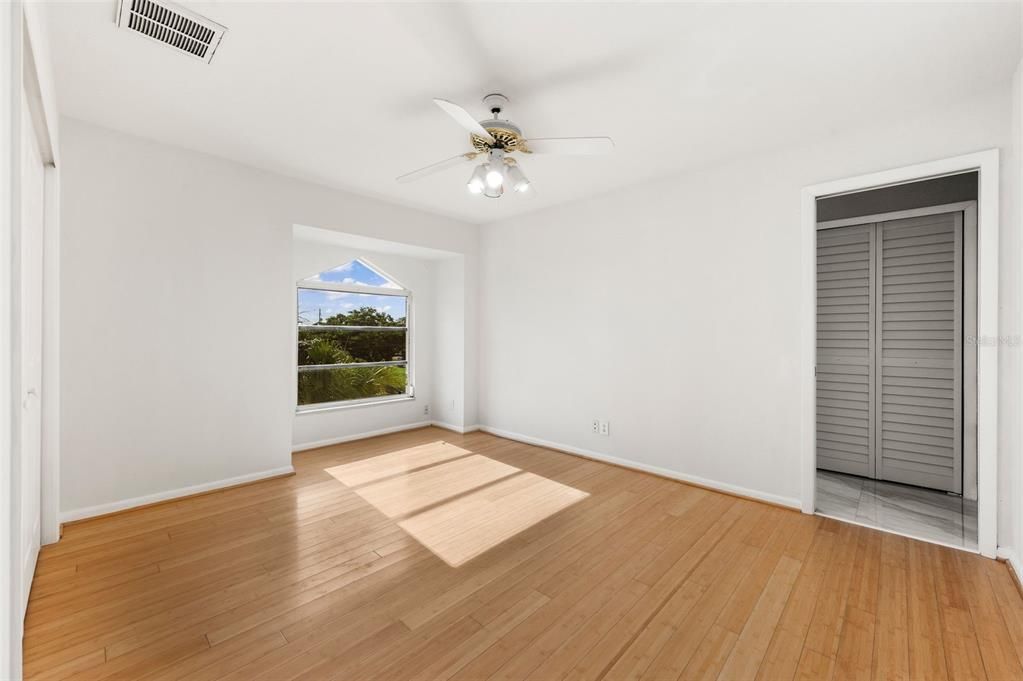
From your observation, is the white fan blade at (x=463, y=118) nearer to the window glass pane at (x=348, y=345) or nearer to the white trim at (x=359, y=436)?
the window glass pane at (x=348, y=345)

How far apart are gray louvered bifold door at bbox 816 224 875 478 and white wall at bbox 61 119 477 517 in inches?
188

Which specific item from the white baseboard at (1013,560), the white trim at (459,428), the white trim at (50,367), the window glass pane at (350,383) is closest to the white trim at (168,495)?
the white trim at (50,367)

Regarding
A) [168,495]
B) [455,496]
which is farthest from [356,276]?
[455,496]

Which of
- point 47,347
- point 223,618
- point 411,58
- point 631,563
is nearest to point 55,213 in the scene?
point 47,347

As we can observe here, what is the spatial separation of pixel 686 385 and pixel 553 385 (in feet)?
4.82

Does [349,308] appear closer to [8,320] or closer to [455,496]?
[455,496]

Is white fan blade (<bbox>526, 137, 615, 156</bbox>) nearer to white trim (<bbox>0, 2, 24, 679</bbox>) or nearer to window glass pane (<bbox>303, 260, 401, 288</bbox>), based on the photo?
white trim (<bbox>0, 2, 24, 679</bbox>)

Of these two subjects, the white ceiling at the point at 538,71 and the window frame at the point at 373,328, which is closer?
the white ceiling at the point at 538,71

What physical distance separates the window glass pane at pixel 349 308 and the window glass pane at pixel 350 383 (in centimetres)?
58

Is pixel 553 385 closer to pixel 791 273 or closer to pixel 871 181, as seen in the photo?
pixel 791 273

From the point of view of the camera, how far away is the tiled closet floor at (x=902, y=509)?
2.80m

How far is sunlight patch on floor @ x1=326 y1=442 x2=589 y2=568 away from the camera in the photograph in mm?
2732

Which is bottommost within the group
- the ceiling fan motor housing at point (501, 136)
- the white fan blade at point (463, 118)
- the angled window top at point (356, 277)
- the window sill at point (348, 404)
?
the window sill at point (348, 404)

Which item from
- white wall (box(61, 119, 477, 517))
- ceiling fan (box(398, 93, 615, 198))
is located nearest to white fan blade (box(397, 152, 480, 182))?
ceiling fan (box(398, 93, 615, 198))
